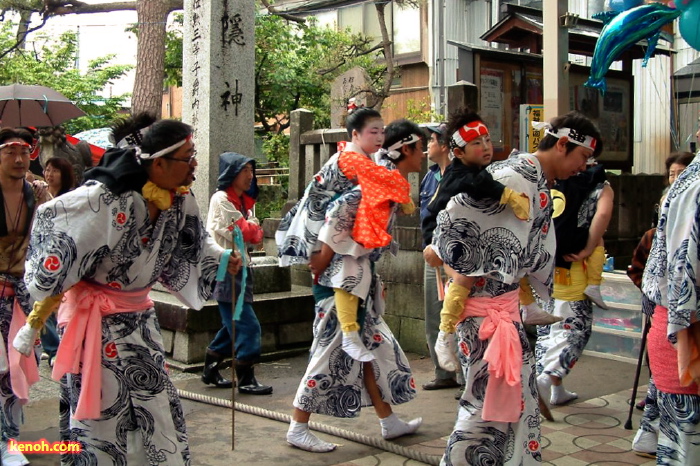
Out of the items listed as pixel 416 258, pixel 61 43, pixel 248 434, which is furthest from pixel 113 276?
pixel 61 43

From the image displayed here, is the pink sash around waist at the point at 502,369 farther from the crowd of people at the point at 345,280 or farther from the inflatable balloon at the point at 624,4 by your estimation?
the inflatable balloon at the point at 624,4

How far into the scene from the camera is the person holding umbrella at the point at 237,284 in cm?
618

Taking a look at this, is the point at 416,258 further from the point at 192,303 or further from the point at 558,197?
the point at 192,303

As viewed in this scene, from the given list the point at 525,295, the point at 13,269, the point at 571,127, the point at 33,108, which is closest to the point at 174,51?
the point at 33,108

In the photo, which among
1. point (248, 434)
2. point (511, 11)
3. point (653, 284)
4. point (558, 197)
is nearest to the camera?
point (653, 284)

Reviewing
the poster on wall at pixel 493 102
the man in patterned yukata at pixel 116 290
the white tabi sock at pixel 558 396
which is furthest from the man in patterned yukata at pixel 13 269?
the poster on wall at pixel 493 102

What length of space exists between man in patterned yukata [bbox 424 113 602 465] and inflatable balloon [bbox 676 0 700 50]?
3.83 m

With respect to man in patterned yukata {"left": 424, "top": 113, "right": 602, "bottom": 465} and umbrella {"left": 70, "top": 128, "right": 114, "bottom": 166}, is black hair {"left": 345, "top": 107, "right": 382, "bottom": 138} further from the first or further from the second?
umbrella {"left": 70, "top": 128, "right": 114, "bottom": 166}

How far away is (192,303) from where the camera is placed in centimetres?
383

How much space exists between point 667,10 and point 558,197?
343 centimetres

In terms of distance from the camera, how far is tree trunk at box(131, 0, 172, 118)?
14234mm

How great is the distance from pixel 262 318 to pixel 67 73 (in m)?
16.5

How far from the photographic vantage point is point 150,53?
47.1ft

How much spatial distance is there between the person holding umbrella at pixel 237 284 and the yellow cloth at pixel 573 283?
93.6 inches
